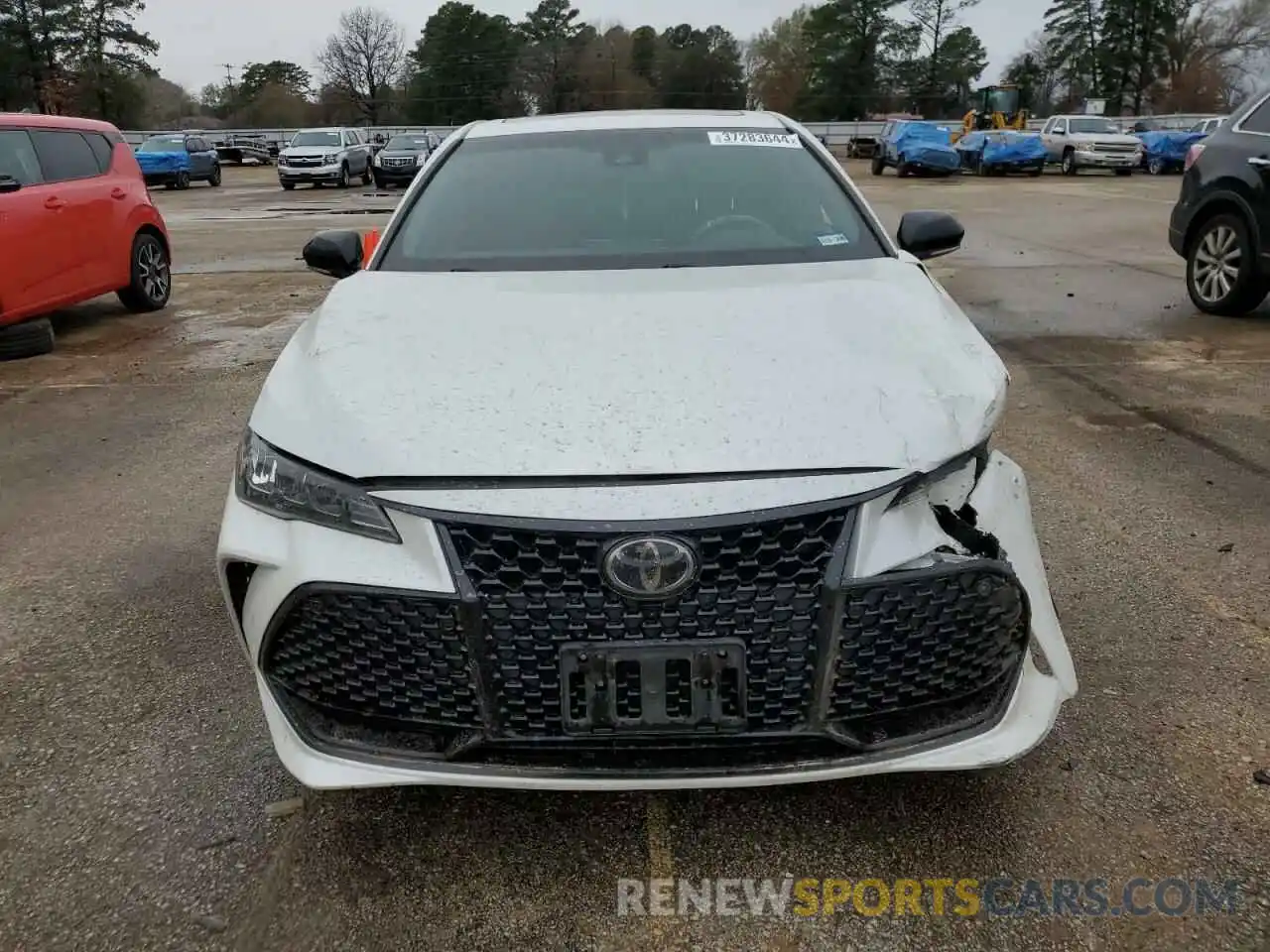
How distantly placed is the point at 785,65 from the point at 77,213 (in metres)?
77.9

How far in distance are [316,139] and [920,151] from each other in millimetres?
17705

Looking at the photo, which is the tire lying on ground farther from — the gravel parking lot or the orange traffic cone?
the gravel parking lot

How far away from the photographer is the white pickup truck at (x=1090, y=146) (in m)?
30.2

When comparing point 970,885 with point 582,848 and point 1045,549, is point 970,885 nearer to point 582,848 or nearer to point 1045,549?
point 582,848

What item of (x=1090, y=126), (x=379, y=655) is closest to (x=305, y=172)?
(x=1090, y=126)

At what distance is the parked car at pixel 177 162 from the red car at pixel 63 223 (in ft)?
78.8

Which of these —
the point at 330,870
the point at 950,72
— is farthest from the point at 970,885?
the point at 950,72

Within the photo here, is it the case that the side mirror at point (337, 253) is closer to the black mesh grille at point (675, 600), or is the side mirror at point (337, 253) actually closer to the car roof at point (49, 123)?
the black mesh grille at point (675, 600)

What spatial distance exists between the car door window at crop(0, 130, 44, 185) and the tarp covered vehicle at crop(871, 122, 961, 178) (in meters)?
27.6

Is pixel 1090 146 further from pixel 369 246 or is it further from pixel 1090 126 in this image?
pixel 369 246

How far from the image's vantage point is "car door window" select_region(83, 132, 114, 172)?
8438 millimetres

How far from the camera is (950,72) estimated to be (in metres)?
70.3

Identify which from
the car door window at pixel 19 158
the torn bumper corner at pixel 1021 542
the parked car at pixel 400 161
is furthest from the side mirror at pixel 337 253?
the parked car at pixel 400 161

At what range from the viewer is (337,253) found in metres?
3.63
